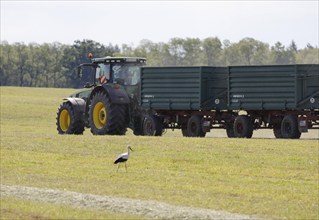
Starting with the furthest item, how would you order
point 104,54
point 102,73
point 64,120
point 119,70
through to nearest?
point 104,54 < point 64,120 < point 102,73 < point 119,70

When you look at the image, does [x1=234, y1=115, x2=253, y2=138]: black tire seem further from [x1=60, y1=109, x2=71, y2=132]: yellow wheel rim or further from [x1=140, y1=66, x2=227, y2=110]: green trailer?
[x1=60, y1=109, x2=71, y2=132]: yellow wheel rim

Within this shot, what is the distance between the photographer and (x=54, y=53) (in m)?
170

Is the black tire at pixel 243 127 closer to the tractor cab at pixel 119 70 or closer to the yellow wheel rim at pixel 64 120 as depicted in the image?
the tractor cab at pixel 119 70

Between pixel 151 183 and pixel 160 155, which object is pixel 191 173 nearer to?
pixel 151 183

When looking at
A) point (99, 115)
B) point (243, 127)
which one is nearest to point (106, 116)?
point (99, 115)

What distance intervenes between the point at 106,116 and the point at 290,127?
21.9 ft

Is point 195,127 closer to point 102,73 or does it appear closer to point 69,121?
point 102,73

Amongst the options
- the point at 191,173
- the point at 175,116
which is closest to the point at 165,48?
the point at 175,116

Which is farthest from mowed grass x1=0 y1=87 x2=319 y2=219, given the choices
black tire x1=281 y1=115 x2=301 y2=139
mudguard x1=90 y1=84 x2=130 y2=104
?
mudguard x1=90 y1=84 x2=130 y2=104

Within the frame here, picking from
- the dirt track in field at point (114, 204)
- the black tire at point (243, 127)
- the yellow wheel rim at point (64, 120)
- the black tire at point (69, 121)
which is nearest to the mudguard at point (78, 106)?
the black tire at point (69, 121)

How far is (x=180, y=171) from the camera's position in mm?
23266

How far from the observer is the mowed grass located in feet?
59.0

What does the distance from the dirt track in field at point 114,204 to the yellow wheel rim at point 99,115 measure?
14602mm

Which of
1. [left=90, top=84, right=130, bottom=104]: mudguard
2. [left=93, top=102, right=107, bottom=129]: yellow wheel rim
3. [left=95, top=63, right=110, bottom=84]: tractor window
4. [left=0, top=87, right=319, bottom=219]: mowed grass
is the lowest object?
[left=0, top=87, right=319, bottom=219]: mowed grass
